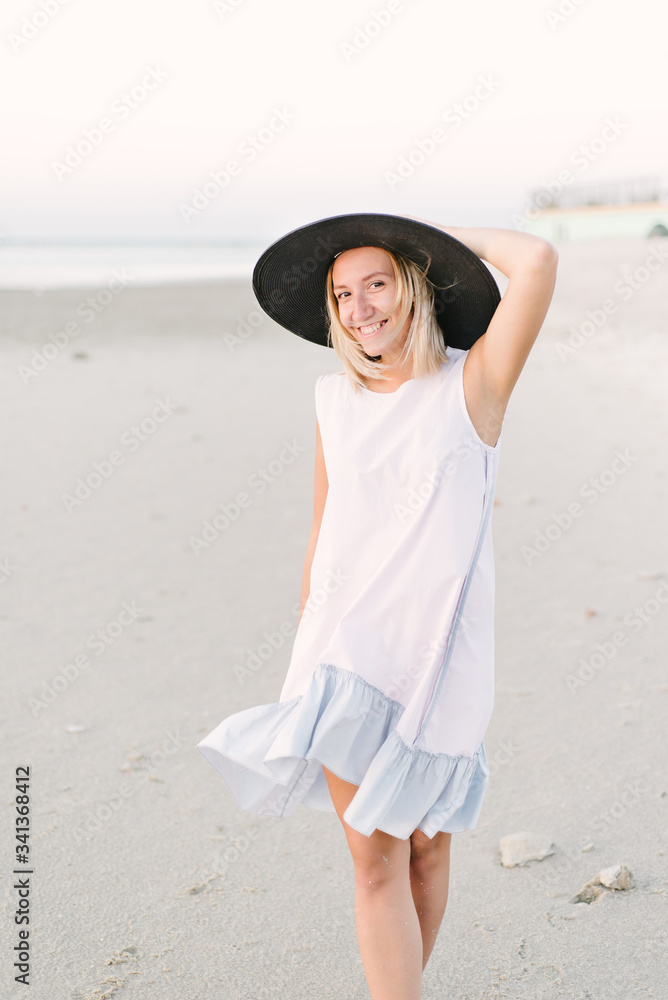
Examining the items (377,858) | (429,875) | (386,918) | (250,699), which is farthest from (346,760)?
(250,699)

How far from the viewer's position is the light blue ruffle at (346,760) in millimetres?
1883

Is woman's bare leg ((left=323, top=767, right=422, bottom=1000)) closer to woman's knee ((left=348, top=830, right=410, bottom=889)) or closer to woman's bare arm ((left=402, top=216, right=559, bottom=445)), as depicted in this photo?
woman's knee ((left=348, top=830, right=410, bottom=889))

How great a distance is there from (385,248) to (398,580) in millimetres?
751

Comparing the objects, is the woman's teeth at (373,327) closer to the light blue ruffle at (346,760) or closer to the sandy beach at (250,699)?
the light blue ruffle at (346,760)

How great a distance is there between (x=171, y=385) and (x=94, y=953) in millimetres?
8032

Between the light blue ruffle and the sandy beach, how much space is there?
61 centimetres

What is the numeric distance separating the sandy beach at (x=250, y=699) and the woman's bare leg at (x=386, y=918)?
441mm

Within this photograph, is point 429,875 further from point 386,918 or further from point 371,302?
point 371,302

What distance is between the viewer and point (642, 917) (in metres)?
2.52

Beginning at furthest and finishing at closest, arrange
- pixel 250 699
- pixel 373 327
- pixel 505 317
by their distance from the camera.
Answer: pixel 250 699
pixel 373 327
pixel 505 317

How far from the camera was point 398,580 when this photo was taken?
1.98 metres

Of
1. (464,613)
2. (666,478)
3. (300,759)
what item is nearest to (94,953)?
(300,759)

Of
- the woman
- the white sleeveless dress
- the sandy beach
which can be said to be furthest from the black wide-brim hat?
the sandy beach

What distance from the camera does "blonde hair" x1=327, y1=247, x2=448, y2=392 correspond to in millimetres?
2016
